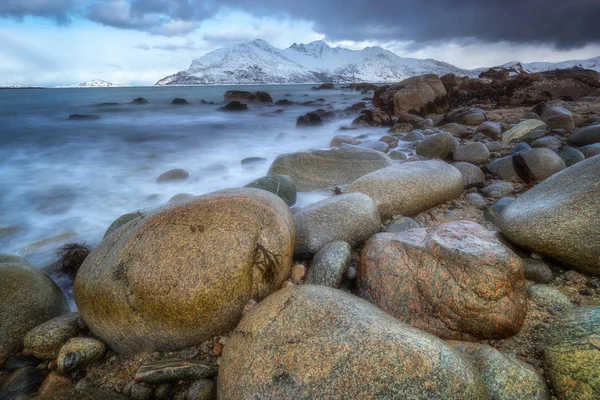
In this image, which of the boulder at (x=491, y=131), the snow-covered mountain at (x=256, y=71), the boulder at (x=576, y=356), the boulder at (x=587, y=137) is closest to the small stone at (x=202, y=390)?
the boulder at (x=576, y=356)

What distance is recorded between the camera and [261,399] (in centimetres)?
150

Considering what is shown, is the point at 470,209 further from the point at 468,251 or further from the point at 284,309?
the point at 284,309

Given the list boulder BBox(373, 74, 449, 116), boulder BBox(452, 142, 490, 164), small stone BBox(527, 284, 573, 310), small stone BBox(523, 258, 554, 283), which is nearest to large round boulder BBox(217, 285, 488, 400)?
small stone BBox(527, 284, 573, 310)

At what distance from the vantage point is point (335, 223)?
3113 millimetres

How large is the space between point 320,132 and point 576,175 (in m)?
9.85

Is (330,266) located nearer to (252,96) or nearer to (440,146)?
(440,146)

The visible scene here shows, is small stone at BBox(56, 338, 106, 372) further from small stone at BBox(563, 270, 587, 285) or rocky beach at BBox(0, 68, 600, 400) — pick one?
small stone at BBox(563, 270, 587, 285)

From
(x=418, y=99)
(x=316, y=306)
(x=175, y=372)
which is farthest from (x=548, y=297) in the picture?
(x=418, y=99)

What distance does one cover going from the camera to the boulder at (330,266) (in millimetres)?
2490

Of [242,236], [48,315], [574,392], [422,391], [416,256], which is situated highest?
[242,236]

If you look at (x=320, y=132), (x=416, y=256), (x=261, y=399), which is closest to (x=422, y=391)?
(x=261, y=399)

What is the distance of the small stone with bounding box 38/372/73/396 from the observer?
2070 millimetres

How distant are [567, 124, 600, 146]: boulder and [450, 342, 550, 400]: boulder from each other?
6.12m

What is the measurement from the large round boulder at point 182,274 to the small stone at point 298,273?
15 cm
